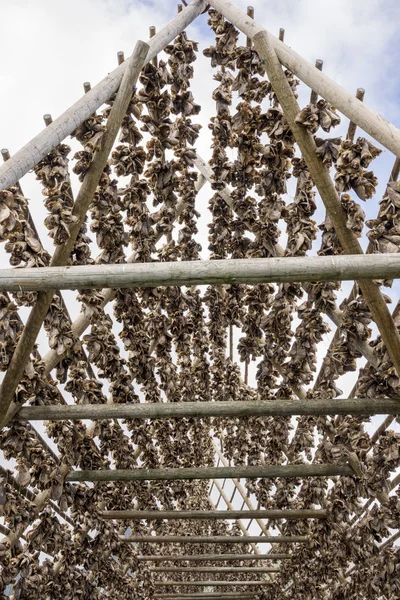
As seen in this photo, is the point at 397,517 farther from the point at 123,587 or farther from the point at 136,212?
the point at 123,587

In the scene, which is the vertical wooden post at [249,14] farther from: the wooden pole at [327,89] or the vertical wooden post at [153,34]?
the vertical wooden post at [153,34]

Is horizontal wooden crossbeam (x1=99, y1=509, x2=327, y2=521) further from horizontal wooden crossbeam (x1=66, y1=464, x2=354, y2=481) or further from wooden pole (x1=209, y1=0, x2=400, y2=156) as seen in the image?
wooden pole (x1=209, y1=0, x2=400, y2=156)

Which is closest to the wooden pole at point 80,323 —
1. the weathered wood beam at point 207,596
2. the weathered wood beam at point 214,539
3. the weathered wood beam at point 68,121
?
the weathered wood beam at point 68,121

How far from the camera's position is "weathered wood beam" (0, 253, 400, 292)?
3.41 metres

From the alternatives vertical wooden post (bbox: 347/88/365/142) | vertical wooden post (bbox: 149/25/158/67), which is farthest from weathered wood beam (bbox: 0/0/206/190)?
vertical wooden post (bbox: 347/88/365/142)

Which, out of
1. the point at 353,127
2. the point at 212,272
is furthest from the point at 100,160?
the point at 353,127

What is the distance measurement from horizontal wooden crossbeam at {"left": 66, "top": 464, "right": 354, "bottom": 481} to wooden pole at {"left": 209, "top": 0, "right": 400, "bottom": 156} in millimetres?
4386

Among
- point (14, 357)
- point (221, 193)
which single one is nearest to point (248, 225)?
point (221, 193)

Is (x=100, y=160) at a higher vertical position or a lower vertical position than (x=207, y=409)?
higher

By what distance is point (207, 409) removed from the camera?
5.41 metres

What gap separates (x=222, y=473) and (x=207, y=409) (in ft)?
6.29

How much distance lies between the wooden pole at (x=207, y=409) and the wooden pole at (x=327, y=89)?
2.56 meters

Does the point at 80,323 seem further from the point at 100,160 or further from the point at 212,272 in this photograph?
the point at 212,272

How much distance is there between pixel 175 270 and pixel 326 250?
1680mm
